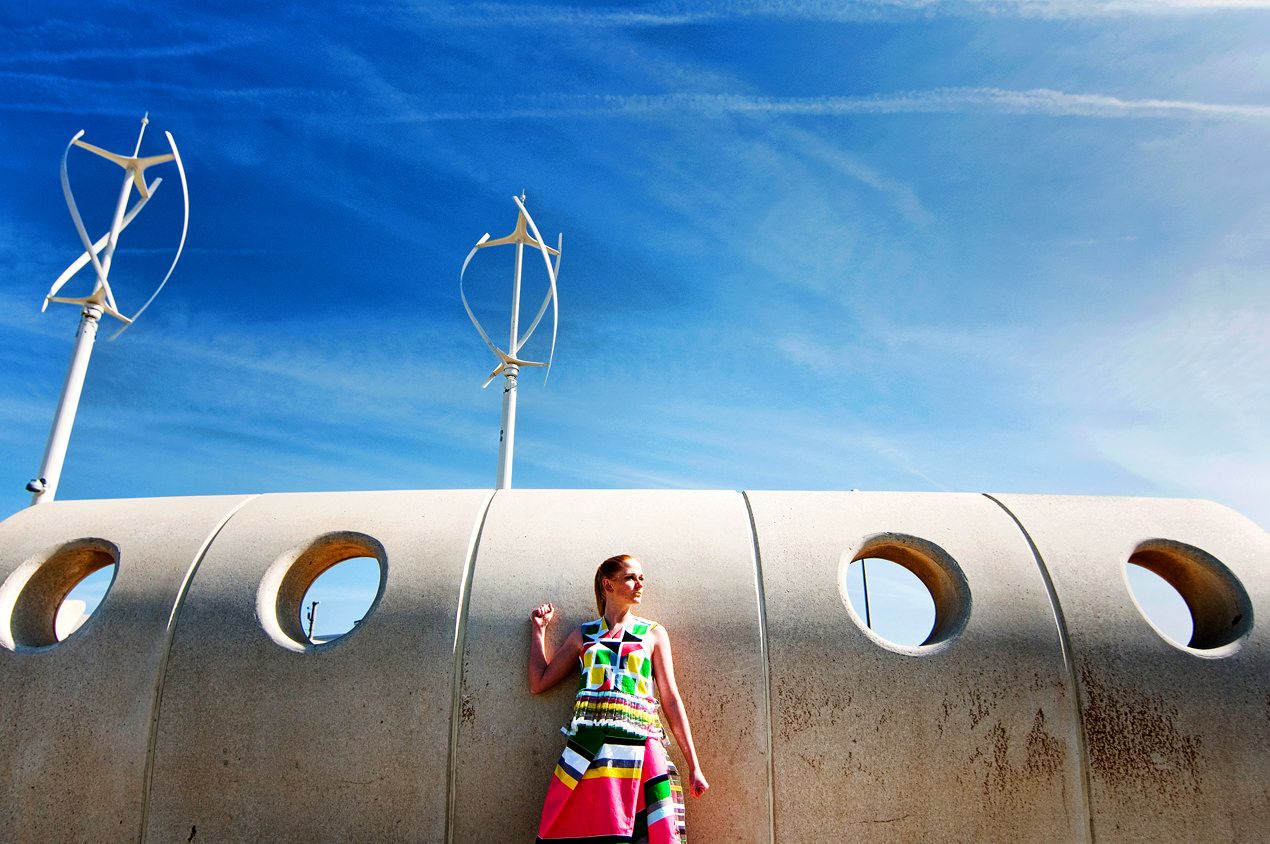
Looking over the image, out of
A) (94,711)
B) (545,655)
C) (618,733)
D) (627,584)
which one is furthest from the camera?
(94,711)

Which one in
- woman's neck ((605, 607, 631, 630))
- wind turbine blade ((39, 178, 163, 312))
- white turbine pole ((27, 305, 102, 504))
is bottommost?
woman's neck ((605, 607, 631, 630))

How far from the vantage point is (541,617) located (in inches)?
245

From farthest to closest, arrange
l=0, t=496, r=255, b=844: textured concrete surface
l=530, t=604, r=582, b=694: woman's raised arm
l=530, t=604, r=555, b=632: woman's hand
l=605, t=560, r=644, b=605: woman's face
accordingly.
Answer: l=0, t=496, r=255, b=844: textured concrete surface < l=530, t=604, r=555, b=632: woman's hand < l=530, t=604, r=582, b=694: woman's raised arm < l=605, t=560, r=644, b=605: woman's face

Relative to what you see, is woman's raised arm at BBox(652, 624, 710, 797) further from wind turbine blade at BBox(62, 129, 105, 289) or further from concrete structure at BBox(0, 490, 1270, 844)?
wind turbine blade at BBox(62, 129, 105, 289)

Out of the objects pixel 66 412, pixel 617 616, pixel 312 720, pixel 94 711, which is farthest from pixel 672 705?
pixel 66 412

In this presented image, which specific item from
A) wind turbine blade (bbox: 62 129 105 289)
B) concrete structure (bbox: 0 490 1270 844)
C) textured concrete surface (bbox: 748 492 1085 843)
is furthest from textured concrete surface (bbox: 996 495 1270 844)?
wind turbine blade (bbox: 62 129 105 289)

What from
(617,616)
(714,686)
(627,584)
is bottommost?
(714,686)

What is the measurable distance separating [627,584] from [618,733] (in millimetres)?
1054

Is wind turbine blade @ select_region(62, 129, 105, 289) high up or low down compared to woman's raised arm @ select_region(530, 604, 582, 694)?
up

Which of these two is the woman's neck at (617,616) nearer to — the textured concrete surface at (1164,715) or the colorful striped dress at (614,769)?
the colorful striped dress at (614,769)

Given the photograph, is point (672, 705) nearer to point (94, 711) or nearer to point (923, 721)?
point (923, 721)

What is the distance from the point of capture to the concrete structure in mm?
5914

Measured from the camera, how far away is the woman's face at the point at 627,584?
5.73m

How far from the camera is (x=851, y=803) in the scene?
5.89 meters
